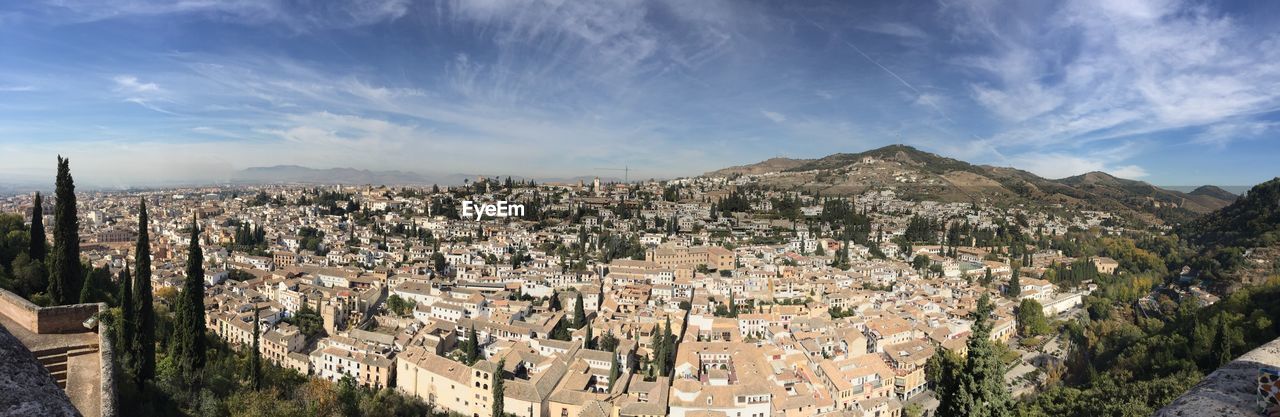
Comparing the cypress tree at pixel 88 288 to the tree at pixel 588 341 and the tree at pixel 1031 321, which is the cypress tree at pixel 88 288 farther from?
the tree at pixel 1031 321

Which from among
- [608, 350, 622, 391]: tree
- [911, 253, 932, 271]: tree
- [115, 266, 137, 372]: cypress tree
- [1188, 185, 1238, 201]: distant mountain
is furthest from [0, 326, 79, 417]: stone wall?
[1188, 185, 1238, 201]: distant mountain

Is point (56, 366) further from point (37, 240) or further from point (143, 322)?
point (37, 240)

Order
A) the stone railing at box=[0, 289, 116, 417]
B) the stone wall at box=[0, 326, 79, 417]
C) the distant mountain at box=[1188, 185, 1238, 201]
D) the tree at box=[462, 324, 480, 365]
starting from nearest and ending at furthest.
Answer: the stone wall at box=[0, 326, 79, 417] < the stone railing at box=[0, 289, 116, 417] < the tree at box=[462, 324, 480, 365] < the distant mountain at box=[1188, 185, 1238, 201]

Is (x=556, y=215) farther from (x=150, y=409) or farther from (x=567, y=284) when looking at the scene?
(x=150, y=409)

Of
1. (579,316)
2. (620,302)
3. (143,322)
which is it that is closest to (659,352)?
(579,316)

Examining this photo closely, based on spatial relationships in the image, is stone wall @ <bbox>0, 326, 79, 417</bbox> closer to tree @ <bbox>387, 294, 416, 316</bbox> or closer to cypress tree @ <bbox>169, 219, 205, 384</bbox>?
cypress tree @ <bbox>169, 219, 205, 384</bbox>

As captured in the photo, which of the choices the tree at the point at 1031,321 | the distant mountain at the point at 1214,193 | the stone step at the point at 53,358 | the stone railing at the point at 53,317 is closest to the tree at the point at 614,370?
the stone railing at the point at 53,317

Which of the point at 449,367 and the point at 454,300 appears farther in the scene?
the point at 454,300

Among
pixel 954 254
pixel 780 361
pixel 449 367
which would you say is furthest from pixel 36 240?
pixel 954 254
